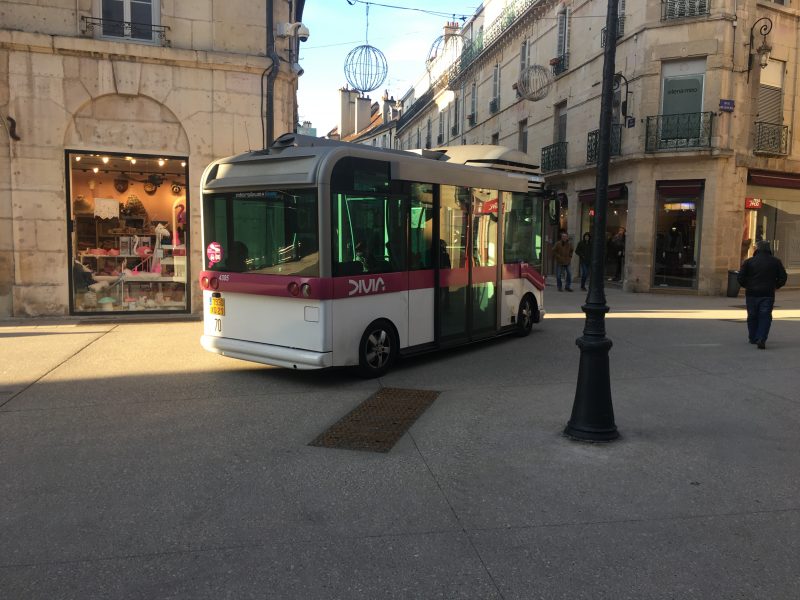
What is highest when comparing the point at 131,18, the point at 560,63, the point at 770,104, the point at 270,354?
the point at 560,63

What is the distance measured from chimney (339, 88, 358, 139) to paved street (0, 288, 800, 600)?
54.8 meters

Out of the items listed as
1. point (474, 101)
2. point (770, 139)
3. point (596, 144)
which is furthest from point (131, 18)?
point (474, 101)

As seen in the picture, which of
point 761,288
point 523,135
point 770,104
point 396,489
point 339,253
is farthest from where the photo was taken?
point 523,135

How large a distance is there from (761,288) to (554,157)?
14.6 meters

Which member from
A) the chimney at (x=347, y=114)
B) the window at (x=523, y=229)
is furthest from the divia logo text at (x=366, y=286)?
the chimney at (x=347, y=114)

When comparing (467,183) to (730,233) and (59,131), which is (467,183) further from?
(730,233)

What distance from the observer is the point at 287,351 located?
273 inches

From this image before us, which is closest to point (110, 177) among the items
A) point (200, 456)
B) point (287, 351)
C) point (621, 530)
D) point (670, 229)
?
point (287, 351)

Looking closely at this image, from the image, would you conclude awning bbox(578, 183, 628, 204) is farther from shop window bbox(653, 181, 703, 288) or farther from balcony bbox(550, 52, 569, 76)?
balcony bbox(550, 52, 569, 76)

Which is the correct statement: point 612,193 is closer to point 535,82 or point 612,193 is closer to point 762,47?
point 535,82

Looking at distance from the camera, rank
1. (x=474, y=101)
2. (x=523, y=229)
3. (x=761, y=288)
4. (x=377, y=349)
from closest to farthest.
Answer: (x=377, y=349) → (x=761, y=288) → (x=523, y=229) → (x=474, y=101)

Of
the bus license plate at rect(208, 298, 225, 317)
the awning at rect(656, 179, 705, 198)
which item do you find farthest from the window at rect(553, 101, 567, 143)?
the bus license plate at rect(208, 298, 225, 317)

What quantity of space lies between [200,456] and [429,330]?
3.99 metres

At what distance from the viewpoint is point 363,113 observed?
60688 millimetres
